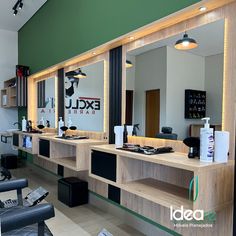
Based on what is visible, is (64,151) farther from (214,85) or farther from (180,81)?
(214,85)

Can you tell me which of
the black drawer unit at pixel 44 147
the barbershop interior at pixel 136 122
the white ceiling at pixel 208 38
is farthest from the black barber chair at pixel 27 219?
the black drawer unit at pixel 44 147

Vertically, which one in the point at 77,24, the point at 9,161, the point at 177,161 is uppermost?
the point at 77,24

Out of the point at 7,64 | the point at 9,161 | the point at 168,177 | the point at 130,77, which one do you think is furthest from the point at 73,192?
the point at 7,64

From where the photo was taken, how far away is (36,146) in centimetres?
401

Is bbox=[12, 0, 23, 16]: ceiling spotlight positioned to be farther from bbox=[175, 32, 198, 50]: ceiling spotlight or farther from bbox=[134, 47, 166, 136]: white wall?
bbox=[175, 32, 198, 50]: ceiling spotlight

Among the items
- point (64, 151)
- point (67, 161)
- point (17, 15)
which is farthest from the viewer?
point (17, 15)

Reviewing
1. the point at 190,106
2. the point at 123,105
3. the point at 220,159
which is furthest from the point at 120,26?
the point at 220,159

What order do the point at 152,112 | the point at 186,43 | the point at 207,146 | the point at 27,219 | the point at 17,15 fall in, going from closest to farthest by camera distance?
the point at 27,219
the point at 207,146
the point at 186,43
the point at 152,112
the point at 17,15

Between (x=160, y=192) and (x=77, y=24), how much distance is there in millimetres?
2662

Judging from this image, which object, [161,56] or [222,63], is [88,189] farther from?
[222,63]

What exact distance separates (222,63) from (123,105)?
1234mm

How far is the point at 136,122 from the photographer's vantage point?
8.63 ft

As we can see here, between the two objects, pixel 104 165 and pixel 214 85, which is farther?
pixel 104 165

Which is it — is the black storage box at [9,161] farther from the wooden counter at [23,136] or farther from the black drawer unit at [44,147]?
the black drawer unit at [44,147]
